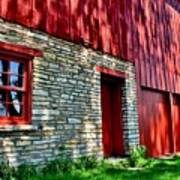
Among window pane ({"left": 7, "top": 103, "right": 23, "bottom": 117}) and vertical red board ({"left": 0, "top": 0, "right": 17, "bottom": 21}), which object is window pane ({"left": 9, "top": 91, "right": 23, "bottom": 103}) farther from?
vertical red board ({"left": 0, "top": 0, "right": 17, "bottom": 21})

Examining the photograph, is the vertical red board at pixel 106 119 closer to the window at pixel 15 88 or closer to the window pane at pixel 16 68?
the window at pixel 15 88

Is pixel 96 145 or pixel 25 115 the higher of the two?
pixel 25 115

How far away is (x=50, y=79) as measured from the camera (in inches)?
369

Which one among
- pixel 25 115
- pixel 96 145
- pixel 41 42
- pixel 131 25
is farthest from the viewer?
pixel 131 25

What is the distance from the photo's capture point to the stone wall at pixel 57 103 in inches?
327

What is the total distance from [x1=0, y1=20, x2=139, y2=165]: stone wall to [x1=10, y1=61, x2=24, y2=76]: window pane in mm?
338

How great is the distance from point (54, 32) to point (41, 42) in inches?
23.0

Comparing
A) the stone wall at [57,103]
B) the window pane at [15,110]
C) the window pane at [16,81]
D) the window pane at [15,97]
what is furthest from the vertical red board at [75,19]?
the window pane at [15,110]

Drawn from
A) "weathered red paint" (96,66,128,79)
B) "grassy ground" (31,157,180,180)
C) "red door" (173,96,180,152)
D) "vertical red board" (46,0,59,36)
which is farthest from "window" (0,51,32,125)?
"red door" (173,96,180,152)

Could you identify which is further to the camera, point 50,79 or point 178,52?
point 178,52

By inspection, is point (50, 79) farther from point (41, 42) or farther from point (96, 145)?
point (96, 145)

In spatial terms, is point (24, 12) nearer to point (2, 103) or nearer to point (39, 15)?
point (39, 15)

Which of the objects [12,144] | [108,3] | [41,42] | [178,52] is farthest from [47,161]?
[178,52]

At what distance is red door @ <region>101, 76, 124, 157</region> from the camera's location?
39.4 ft
